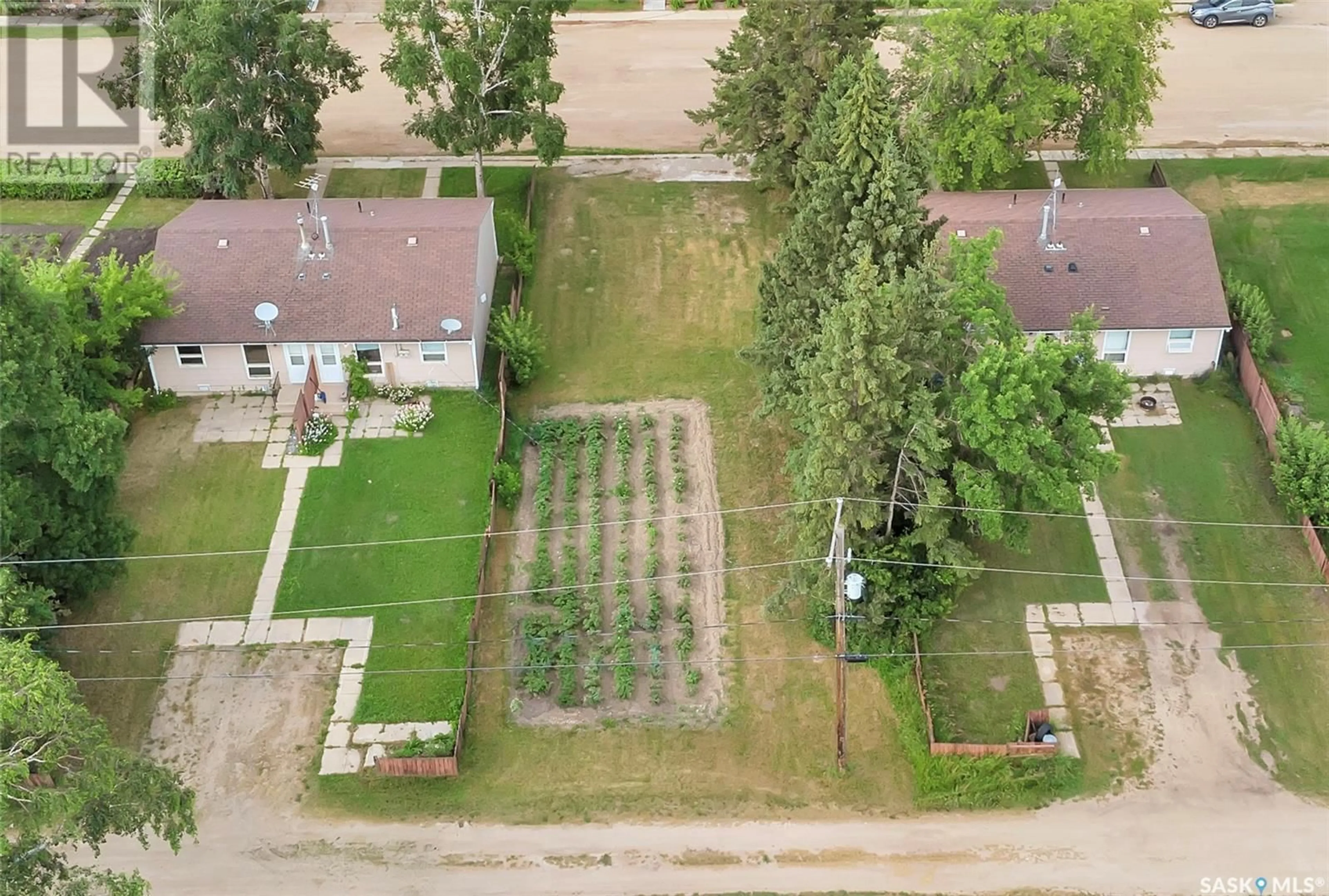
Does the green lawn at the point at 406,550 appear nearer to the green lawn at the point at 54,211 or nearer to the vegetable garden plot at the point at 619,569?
the vegetable garden plot at the point at 619,569

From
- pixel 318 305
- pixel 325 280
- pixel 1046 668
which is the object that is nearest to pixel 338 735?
pixel 318 305

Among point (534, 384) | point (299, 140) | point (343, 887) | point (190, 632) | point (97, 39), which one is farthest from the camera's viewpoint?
point (97, 39)

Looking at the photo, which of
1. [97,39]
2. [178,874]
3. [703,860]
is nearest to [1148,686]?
[703,860]

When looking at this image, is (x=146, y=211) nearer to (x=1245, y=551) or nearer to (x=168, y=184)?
(x=168, y=184)

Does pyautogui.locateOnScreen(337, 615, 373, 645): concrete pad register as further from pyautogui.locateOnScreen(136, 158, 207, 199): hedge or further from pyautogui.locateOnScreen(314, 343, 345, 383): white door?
pyautogui.locateOnScreen(136, 158, 207, 199): hedge

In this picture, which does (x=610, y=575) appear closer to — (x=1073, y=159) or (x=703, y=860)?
(x=703, y=860)
